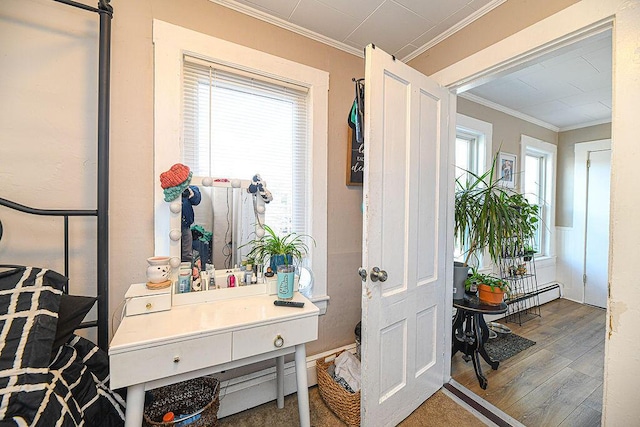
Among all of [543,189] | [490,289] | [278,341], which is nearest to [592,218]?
[543,189]

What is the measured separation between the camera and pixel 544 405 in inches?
67.3

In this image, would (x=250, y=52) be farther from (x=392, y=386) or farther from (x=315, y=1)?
(x=392, y=386)

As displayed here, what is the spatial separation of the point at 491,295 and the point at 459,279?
226 mm

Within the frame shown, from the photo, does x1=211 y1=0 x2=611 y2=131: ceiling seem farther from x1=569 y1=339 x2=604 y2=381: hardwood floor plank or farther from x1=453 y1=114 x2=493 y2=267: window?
x1=569 y1=339 x2=604 y2=381: hardwood floor plank

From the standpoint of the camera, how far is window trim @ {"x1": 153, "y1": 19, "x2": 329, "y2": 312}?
4.54ft

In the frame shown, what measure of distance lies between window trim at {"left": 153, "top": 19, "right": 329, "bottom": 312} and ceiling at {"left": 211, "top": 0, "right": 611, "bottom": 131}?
0.25 meters

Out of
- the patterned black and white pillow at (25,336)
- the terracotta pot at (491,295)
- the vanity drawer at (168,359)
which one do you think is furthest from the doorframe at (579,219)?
the patterned black and white pillow at (25,336)

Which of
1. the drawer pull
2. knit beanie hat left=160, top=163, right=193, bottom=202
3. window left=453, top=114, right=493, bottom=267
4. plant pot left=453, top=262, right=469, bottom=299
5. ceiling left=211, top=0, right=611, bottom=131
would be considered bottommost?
the drawer pull

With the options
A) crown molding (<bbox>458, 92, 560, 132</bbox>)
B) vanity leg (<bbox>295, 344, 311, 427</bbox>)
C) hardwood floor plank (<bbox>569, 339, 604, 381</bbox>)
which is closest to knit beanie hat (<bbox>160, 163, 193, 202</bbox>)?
vanity leg (<bbox>295, 344, 311, 427</bbox>)

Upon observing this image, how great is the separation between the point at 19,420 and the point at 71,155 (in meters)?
1.05

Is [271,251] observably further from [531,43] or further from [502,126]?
[502,126]

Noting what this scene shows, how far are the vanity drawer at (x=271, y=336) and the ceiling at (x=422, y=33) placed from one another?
5.79 ft

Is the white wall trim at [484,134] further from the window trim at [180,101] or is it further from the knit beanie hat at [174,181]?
the knit beanie hat at [174,181]

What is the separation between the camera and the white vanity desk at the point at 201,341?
3.21 ft
